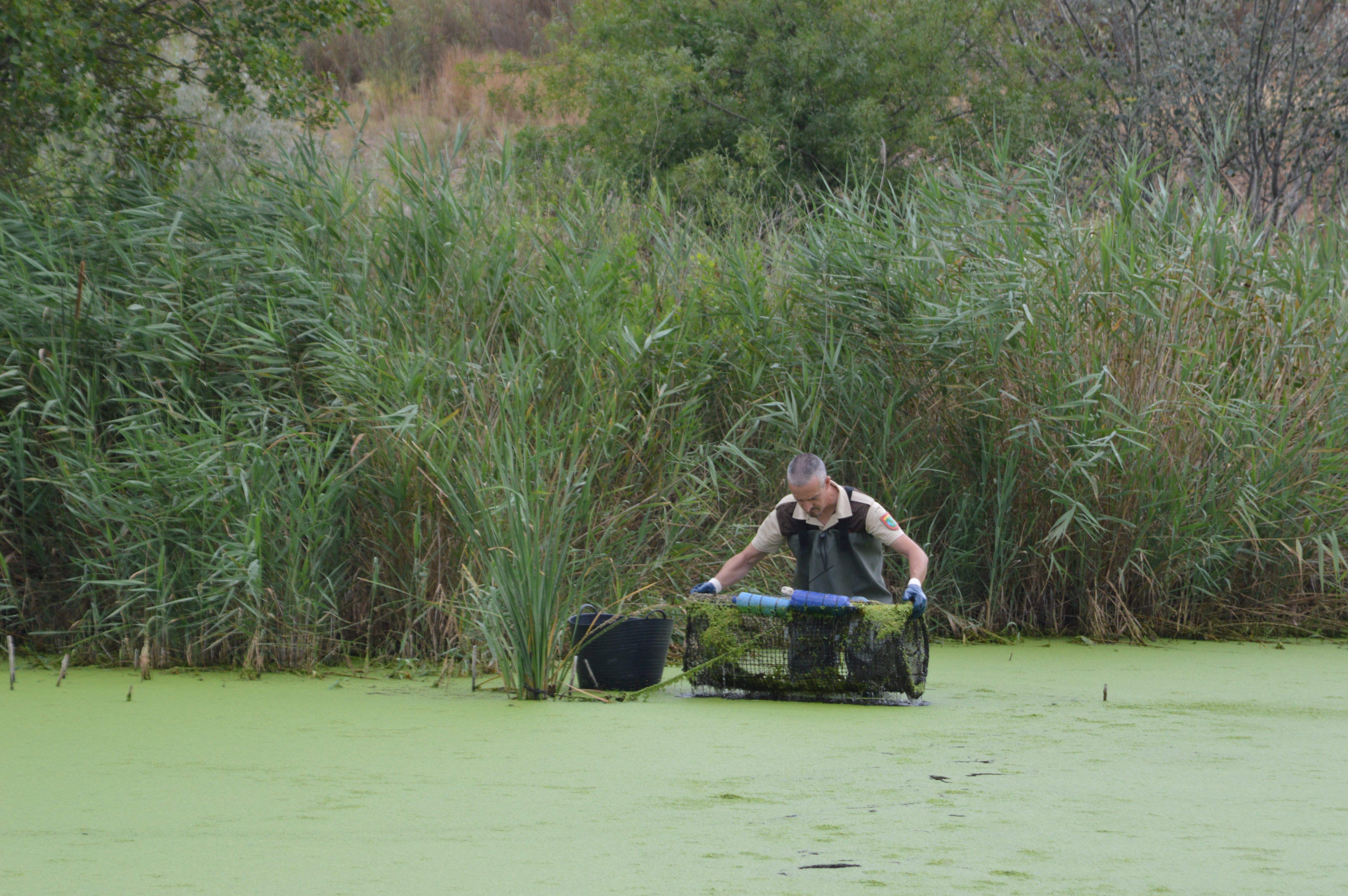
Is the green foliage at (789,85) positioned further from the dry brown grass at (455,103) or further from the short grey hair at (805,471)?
the short grey hair at (805,471)

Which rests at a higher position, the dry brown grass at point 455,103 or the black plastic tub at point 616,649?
the dry brown grass at point 455,103

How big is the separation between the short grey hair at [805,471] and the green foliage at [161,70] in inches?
135

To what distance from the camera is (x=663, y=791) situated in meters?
3.33

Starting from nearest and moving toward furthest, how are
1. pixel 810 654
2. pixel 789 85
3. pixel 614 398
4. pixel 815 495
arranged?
pixel 810 654 → pixel 815 495 → pixel 614 398 → pixel 789 85

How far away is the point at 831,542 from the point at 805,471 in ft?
1.22

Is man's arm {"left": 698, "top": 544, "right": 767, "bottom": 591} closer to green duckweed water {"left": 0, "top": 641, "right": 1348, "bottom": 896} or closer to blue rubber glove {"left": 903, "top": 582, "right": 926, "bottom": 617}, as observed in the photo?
green duckweed water {"left": 0, "top": 641, "right": 1348, "bottom": 896}

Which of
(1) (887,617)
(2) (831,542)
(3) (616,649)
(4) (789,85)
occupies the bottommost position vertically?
(3) (616,649)

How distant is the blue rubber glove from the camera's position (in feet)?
15.1

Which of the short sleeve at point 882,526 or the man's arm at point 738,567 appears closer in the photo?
the short sleeve at point 882,526

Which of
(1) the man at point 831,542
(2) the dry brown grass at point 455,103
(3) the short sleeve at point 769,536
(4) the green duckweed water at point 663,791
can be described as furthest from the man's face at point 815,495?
(2) the dry brown grass at point 455,103

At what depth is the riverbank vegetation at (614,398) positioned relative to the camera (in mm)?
5469

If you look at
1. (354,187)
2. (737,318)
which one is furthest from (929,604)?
(354,187)

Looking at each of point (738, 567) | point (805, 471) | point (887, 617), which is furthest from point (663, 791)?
point (738, 567)

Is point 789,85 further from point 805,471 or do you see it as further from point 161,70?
point 805,471
